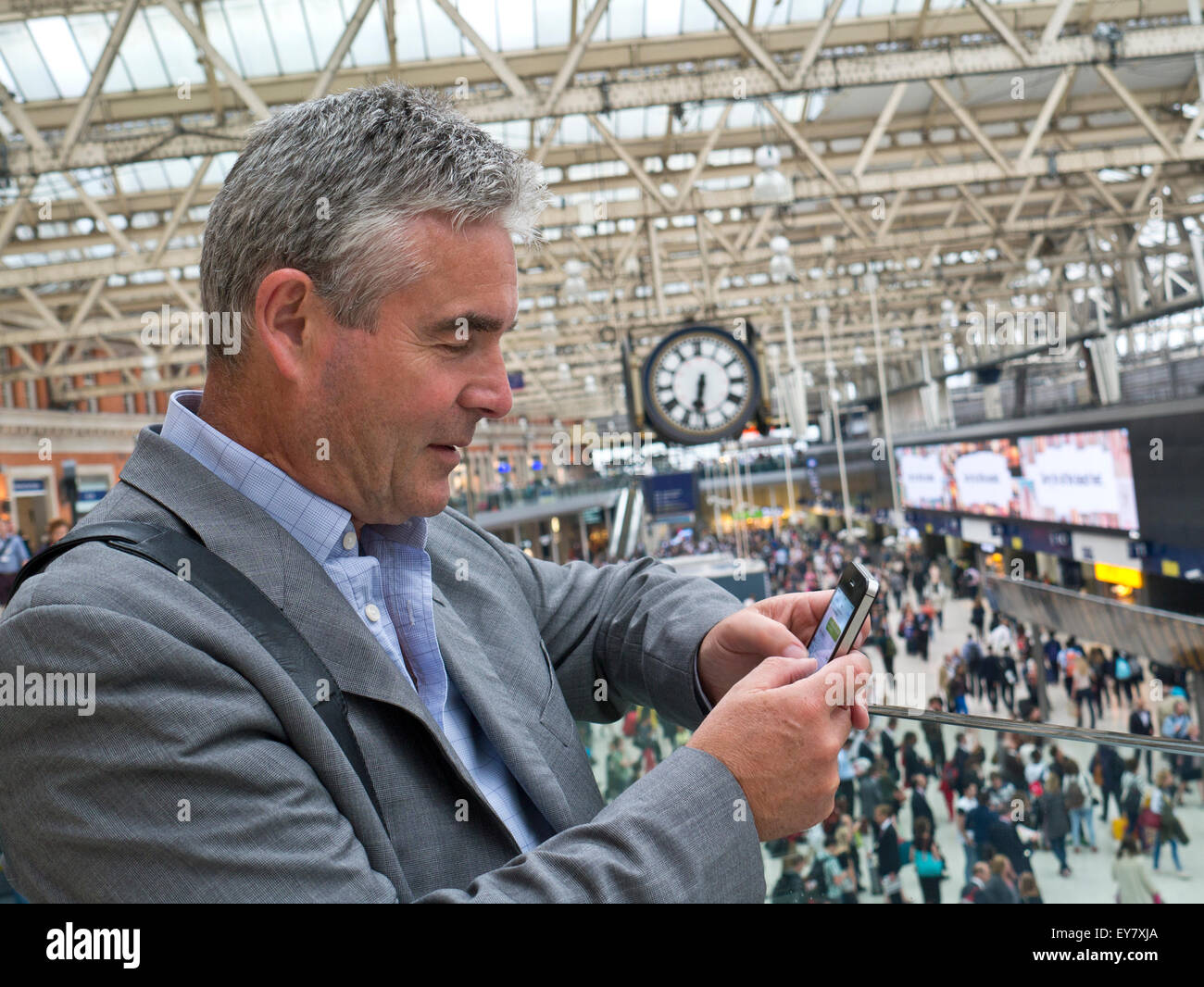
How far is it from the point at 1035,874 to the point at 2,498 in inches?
1076

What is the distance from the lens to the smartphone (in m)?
1.11

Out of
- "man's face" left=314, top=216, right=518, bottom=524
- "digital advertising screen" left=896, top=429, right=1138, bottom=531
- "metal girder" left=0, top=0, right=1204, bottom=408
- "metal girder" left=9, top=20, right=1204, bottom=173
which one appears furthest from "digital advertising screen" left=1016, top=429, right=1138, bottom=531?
"man's face" left=314, top=216, right=518, bottom=524

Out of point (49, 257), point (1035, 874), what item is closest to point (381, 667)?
point (1035, 874)

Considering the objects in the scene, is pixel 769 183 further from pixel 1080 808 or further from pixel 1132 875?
pixel 1132 875

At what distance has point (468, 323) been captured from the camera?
41.9 inches

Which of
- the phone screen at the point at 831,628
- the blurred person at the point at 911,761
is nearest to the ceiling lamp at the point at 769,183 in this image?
the blurred person at the point at 911,761

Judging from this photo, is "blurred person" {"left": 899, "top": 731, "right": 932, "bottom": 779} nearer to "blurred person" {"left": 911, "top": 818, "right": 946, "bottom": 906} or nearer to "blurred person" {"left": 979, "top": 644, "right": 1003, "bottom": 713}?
"blurred person" {"left": 911, "top": 818, "right": 946, "bottom": 906}

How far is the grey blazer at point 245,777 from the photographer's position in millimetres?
770

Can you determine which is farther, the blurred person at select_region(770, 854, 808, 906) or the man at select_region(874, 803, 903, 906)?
the man at select_region(874, 803, 903, 906)

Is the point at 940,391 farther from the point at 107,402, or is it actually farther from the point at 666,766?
the point at 666,766

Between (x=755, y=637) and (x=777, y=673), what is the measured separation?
0.32m
